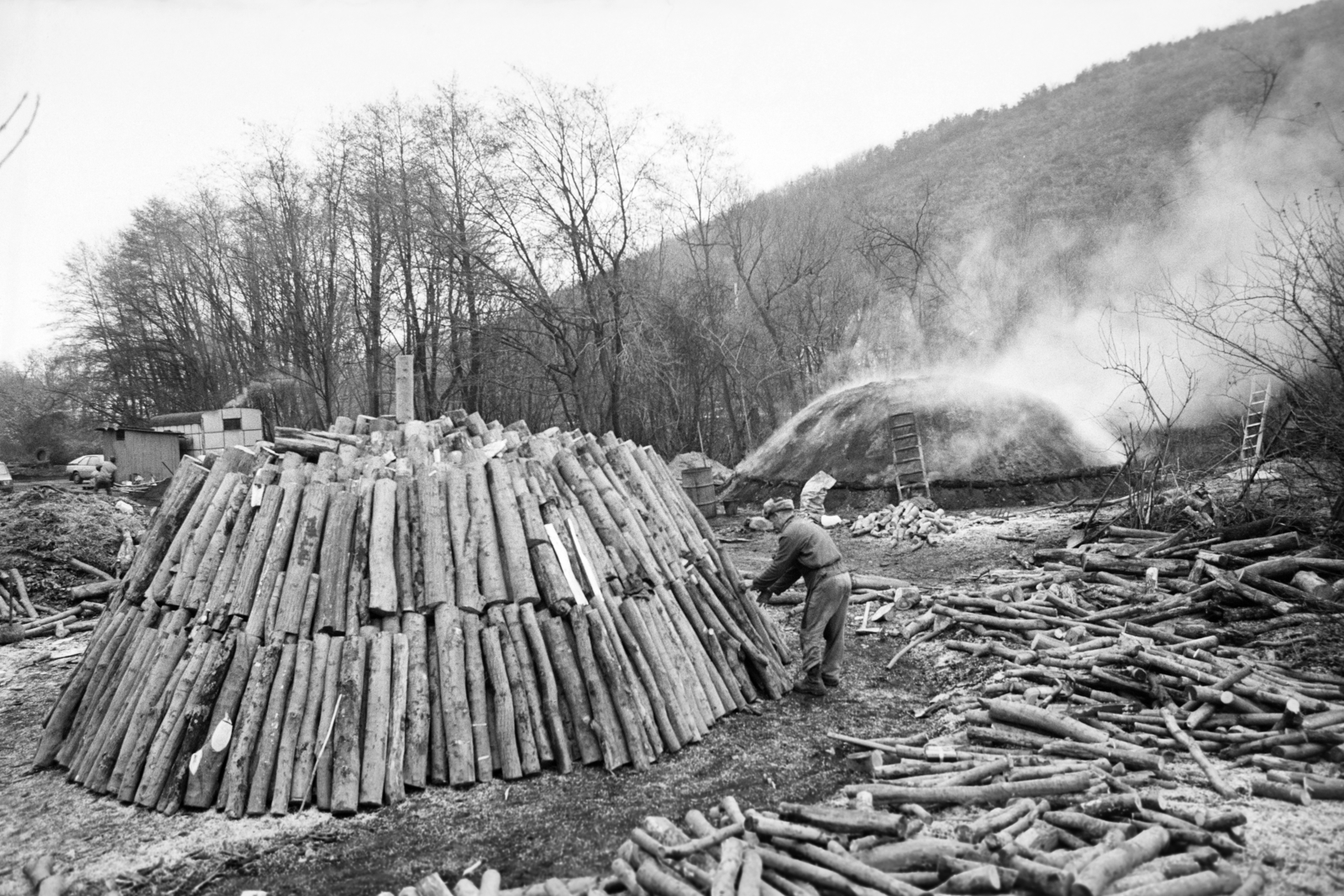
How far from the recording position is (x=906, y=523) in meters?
15.0

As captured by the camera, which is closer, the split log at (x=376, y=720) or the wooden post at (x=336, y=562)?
the split log at (x=376, y=720)

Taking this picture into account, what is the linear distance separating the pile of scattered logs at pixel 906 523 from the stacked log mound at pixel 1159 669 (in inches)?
171

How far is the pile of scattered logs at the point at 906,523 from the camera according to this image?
1439cm

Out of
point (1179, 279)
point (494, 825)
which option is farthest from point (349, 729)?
point (1179, 279)

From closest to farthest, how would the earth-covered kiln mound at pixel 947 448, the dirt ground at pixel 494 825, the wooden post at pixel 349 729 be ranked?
1. the dirt ground at pixel 494 825
2. the wooden post at pixel 349 729
3. the earth-covered kiln mound at pixel 947 448

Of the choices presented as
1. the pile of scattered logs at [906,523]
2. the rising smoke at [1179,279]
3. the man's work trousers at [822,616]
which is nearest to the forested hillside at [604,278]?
the rising smoke at [1179,279]

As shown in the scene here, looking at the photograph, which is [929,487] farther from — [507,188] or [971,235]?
[971,235]

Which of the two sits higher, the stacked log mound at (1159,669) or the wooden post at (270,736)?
the wooden post at (270,736)

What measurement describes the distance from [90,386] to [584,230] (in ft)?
78.8

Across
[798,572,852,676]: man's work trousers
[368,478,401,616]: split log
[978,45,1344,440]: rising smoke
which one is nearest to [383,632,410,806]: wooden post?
[368,478,401,616]: split log

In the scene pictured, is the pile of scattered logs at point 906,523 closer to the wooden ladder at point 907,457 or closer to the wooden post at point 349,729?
the wooden ladder at point 907,457

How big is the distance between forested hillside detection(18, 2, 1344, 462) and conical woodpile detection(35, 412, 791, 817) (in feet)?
58.3

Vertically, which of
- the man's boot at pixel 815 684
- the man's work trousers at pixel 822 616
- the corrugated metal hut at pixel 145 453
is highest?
the corrugated metal hut at pixel 145 453

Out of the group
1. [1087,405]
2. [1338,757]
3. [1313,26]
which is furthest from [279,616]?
[1313,26]
